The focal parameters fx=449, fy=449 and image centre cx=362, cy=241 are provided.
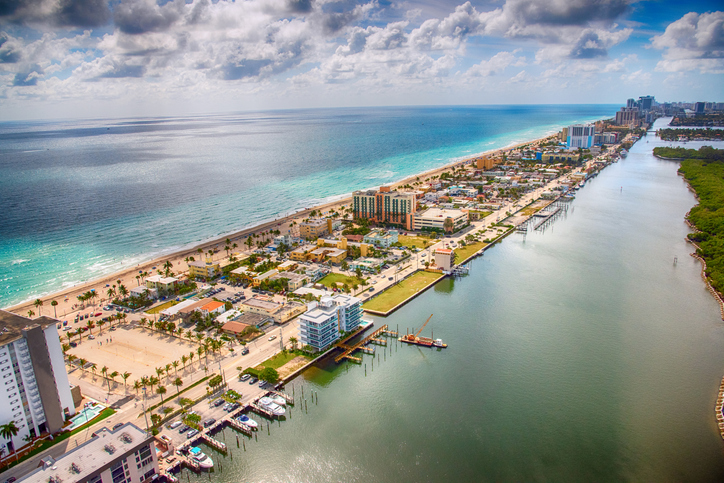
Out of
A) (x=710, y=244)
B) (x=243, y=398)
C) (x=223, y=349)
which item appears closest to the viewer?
(x=243, y=398)

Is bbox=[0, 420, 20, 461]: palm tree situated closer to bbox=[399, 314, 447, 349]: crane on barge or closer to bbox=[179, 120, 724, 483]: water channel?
bbox=[179, 120, 724, 483]: water channel

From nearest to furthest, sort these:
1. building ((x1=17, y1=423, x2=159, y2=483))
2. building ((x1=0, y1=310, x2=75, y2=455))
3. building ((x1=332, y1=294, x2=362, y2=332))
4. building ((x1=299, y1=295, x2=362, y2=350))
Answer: building ((x1=17, y1=423, x2=159, y2=483))
building ((x1=0, y1=310, x2=75, y2=455))
building ((x1=299, y1=295, x2=362, y2=350))
building ((x1=332, y1=294, x2=362, y2=332))

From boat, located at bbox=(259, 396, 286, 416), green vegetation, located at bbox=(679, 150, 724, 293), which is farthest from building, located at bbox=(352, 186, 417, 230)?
boat, located at bbox=(259, 396, 286, 416)

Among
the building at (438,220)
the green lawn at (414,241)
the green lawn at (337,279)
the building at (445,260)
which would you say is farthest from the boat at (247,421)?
the building at (438,220)

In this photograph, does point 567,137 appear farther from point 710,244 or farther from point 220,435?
point 220,435

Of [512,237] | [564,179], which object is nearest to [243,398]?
[512,237]

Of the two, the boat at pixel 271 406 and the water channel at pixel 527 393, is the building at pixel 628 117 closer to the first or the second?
the water channel at pixel 527 393

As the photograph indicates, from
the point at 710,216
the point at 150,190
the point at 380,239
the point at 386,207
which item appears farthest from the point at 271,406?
the point at 150,190
